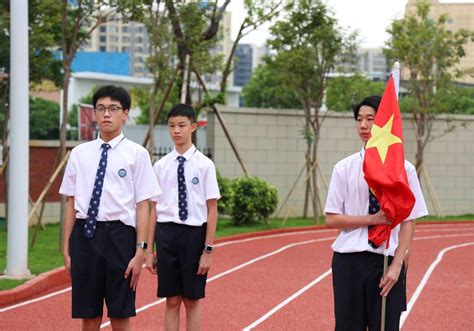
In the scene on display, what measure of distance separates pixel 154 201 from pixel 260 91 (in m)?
63.2

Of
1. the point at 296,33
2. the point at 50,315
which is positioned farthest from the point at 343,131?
the point at 50,315

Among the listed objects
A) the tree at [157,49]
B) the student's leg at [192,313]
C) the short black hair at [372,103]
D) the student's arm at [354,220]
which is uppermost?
the tree at [157,49]

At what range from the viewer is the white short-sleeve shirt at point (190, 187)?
7.44 metres

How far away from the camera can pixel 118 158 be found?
6371 mm

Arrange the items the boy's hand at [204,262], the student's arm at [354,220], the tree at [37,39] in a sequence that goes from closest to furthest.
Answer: the student's arm at [354,220]
the boy's hand at [204,262]
the tree at [37,39]

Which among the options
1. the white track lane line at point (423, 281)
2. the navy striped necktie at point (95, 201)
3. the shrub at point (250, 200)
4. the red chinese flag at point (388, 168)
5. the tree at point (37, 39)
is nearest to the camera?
the red chinese flag at point (388, 168)

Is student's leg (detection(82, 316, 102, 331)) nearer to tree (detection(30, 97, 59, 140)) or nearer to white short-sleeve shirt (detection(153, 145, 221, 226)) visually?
white short-sleeve shirt (detection(153, 145, 221, 226))

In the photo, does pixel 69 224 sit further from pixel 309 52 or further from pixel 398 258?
pixel 309 52

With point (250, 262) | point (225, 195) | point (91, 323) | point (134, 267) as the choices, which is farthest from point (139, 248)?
point (225, 195)

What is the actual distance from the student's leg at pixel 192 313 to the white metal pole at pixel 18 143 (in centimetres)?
483

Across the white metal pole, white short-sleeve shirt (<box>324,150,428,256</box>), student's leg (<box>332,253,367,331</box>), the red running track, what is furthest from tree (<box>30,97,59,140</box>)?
student's leg (<box>332,253,367,331</box>)

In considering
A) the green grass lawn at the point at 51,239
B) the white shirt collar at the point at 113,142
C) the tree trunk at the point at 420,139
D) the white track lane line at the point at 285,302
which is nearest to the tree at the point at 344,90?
the tree trunk at the point at 420,139

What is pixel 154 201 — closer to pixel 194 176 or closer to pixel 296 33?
pixel 194 176

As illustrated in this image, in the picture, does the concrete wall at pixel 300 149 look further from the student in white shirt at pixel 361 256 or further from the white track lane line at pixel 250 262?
the student in white shirt at pixel 361 256
